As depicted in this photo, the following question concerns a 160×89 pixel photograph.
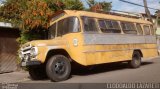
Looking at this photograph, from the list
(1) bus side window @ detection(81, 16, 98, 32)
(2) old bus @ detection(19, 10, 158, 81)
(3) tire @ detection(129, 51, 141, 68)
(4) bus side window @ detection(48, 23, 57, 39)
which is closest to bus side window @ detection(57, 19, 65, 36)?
(2) old bus @ detection(19, 10, 158, 81)

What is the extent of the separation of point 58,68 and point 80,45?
1389mm

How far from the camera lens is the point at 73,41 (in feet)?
44.4

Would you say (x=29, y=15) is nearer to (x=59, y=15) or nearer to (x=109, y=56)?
(x=59, y=15)

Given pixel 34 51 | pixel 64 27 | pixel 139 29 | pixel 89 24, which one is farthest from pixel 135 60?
pixel 34 51

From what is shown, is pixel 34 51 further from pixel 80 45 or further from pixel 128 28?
pixel 128 28

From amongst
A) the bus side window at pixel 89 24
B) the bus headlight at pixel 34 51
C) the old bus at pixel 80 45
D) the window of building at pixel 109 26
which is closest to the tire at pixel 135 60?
the old bus at pixel 80 45

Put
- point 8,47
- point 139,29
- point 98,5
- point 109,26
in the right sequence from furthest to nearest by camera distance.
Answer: point 98,5
point 8,47
point 139,29
point 109,26

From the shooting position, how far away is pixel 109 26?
15086mm

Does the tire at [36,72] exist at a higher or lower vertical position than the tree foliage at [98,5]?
lower

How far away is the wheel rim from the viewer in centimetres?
1285

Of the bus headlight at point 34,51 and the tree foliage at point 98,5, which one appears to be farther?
the tree foliage at point 98,5

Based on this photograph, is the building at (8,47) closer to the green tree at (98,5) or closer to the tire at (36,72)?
the tire at (36,72)

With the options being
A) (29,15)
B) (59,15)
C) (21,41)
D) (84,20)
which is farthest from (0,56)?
(84,20)

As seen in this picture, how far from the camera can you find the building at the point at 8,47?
17172 mm
